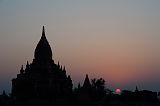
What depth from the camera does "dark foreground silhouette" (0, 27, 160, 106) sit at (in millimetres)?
47031

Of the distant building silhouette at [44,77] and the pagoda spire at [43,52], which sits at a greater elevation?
the pagoda spire at [43,52]

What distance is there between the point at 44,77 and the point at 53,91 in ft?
15.9

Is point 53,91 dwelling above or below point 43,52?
below

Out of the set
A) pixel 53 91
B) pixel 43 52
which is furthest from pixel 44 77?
pixel 43 52

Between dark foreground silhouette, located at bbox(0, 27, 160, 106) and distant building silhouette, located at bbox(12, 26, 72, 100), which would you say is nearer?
dark foreground silhouette, located at bbox(0, 27, 160, 106)

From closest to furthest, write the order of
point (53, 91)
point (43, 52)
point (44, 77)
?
1. point (53, 91)
2. point (44, 77)
3. point (43, 52)

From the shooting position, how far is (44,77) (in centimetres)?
5816

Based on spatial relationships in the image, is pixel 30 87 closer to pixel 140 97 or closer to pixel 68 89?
pixel 68 89

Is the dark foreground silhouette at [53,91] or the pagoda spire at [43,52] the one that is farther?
the pagoda spire at [43,52]

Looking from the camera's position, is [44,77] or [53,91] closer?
[53,91]

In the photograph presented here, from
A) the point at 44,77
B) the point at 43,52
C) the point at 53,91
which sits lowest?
the point at 53,91

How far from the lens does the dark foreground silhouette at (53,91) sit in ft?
154

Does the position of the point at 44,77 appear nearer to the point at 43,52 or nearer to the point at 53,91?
the point at 53,91

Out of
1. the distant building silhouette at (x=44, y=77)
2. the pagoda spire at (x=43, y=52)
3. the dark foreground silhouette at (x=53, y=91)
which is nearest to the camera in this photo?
the dark foreground silhouette at (x=53, y=91)
